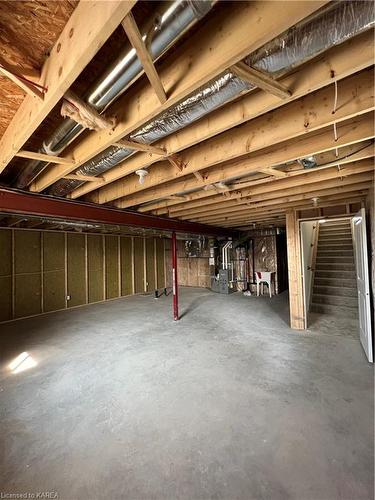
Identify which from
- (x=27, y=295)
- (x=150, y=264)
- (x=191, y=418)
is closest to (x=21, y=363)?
(x=191, y=418)

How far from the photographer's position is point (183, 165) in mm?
2020

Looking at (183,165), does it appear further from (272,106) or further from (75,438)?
(75,438)

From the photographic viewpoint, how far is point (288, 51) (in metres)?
0.88

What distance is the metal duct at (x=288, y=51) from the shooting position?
2.53ft

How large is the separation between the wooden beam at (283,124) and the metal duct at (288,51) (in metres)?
0.51

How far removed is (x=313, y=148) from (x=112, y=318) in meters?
4.74

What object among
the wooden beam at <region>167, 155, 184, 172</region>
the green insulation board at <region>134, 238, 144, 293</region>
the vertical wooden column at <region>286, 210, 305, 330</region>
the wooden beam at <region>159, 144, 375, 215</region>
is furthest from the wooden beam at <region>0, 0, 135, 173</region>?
the green insulation board at <region>134, 238, 144, 293</region>

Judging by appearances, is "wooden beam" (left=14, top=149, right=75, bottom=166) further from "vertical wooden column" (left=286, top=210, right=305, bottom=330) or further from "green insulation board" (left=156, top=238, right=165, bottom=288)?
"green insulation board" (left=156, top=238, right=165, bottom=288)

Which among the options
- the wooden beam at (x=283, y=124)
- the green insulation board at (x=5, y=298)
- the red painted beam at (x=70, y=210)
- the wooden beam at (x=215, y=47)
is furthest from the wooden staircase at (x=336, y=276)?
the green insulation board at (x=5, y=298)

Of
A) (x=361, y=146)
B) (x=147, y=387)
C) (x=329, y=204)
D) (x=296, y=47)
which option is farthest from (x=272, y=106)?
(x=329, y=204)

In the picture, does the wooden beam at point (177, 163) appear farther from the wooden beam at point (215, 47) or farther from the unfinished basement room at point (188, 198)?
the wooden beam at point (215, 47)

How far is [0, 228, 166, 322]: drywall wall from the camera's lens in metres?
5.00

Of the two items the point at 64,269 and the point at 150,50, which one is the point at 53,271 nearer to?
the point at 64,269

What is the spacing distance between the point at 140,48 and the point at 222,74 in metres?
0.41
